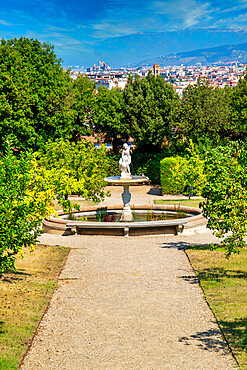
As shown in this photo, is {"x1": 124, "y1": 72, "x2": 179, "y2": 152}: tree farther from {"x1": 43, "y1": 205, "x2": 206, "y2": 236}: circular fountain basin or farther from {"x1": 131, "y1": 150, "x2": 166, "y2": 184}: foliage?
{"x1": 43, "y1": 205, "x2": 206, "y2": 236}: circular fountain basin

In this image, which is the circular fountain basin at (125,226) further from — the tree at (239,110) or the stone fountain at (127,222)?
the tree at (239,110)

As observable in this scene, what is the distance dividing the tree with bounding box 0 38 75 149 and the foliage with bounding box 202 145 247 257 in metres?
23.3

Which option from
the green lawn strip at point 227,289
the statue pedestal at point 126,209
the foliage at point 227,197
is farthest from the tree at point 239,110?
the foliage at point 227,197

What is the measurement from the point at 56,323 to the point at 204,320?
12.2 ft

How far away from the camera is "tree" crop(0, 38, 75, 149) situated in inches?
1490

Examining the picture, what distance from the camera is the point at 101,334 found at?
37.6 ft

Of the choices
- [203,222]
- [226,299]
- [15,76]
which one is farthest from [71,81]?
[226,299]

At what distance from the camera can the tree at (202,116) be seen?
1565 inches

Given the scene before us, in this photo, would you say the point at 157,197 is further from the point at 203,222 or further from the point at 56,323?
the point at 56,323

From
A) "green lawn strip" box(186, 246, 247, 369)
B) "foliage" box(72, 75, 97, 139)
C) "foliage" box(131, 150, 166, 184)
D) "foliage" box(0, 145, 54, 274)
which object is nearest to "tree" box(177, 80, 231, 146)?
"foliage" box(131, 150, 166, 184)

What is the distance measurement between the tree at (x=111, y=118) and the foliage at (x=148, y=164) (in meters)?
2.42

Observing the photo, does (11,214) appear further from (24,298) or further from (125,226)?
(125,226)

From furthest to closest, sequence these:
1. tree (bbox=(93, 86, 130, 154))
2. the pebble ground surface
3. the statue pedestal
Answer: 1. tree (bbox=(93, 86, 130, 154))
2. the statue pedestal
3. the pebble ground surface

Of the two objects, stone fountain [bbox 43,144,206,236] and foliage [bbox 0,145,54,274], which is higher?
foliage [bbox 0,145,54,274]
